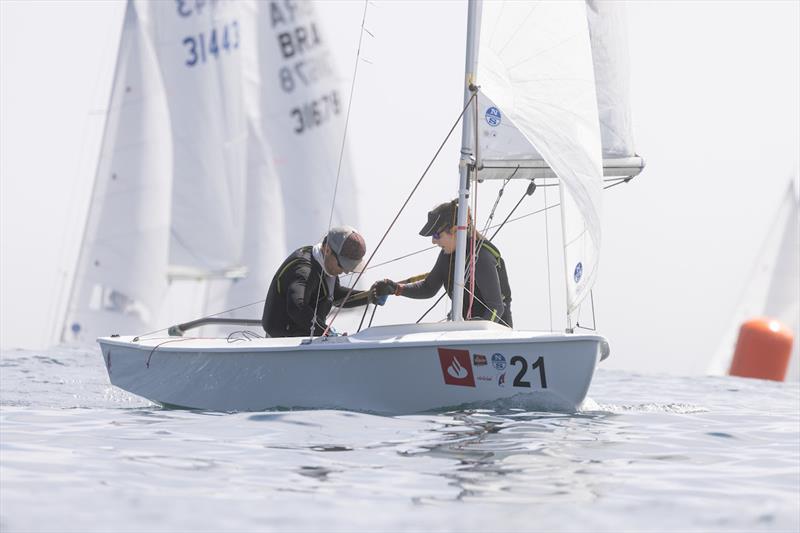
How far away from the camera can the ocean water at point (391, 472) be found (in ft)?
13.5

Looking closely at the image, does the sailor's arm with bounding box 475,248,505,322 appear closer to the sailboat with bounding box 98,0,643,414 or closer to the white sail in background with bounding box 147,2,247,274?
the sailboat with bounding box 98,0,643,414

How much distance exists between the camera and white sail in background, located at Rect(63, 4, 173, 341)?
23344mm

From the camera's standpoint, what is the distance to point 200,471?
4922 mm

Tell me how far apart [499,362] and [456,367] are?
244 millimetres

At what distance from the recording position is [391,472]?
5.02m

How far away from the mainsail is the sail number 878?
1774 centimetres

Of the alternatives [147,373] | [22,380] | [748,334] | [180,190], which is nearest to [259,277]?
[180,190]

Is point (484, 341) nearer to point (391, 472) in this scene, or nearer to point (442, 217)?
point (442, 217)

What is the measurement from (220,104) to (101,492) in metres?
21.2

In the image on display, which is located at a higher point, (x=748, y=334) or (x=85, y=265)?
(x=85, y=265)

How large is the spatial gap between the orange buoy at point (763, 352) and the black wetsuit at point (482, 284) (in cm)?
1529

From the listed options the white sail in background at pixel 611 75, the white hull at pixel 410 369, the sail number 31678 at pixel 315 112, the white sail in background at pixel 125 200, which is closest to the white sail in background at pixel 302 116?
the sail number 31678 at pixel 315 112

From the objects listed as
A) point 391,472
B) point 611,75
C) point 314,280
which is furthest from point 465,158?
point 391,472

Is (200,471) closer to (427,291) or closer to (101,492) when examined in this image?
(101,492)
